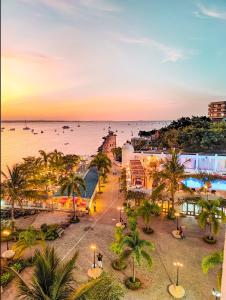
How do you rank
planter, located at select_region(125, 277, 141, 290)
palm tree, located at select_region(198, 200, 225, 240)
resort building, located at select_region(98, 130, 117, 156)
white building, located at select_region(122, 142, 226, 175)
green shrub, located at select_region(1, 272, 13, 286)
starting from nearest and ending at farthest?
green shrub, located at select_region(1, 272, 13, 286)
planter, located at select_region(125, 277, 141, 290)
palm tree, located at select_region(198, 200, 225, 240)
white building, located at select_region(122, 142, 226, 175)
resort building, located at select_region(98, 130, 117, 156)

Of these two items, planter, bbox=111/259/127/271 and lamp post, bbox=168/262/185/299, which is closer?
lamp post, bbox=168/262/185/299

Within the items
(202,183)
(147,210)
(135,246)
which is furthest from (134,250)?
(202,183)

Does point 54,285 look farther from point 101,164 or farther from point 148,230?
point 101,164

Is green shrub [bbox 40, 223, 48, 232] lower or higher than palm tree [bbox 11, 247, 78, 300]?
lower

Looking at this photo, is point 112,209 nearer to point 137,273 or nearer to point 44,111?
point 137,273

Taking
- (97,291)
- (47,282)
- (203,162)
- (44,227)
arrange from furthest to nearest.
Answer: (203,162)
(44,227)
(97,291)
(47,282)

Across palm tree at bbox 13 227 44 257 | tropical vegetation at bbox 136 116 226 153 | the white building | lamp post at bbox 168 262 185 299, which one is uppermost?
tropical vegetation at bbox 136 116 226 153

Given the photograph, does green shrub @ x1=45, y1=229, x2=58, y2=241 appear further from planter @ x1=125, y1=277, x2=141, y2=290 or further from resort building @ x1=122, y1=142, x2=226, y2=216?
resort building @ x1=122, y1=142, x2=226, y2=216

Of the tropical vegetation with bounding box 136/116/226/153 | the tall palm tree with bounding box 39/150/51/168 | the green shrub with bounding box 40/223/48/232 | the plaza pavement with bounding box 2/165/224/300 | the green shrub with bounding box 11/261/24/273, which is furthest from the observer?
the tall palm tree with bounding box 39/150/51/168

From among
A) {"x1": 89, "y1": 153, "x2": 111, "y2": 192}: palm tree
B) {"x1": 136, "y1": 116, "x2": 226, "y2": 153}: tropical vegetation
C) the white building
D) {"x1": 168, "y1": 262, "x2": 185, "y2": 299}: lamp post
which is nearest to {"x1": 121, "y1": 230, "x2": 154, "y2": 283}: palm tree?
{"x1": 168, "y1": 262, "x2": 185, "y2": 299}: lamp post
